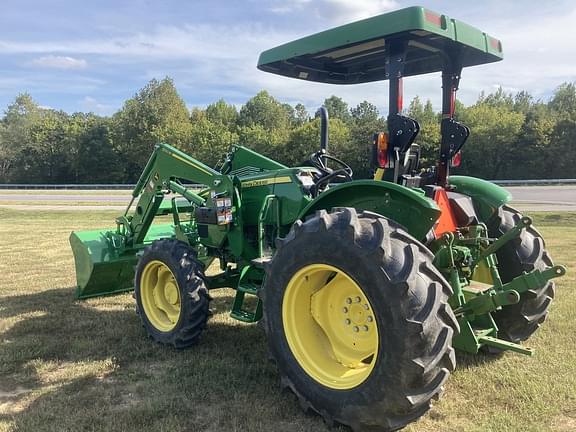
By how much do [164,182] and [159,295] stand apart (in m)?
1.32

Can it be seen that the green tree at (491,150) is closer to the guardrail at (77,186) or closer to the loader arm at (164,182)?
the guardrail at (77,186)

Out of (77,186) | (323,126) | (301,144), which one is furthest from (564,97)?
(323,126)

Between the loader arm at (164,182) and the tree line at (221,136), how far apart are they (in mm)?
20865

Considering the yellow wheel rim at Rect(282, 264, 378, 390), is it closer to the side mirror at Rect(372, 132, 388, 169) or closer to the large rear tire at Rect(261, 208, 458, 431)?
the large rear tire at Rect(261, 208, 458, 431)

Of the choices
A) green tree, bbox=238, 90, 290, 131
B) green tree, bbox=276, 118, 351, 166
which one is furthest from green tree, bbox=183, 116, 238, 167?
green tree, bbox=238, 90, 290, 131

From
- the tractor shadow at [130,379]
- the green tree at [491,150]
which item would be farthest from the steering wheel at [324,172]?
the green tree at [491,150]

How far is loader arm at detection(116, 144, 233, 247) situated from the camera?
17.1ft

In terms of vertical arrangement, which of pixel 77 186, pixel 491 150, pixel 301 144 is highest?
pixel 301 144

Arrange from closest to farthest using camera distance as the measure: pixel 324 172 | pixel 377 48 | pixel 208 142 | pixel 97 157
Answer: pixel 377 48
pixel 324 172
pixel 208 142
pixel 97 157

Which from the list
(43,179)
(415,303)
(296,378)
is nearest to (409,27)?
(415,303)

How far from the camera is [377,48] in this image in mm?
3932

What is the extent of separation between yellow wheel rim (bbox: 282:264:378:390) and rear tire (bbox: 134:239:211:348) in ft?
4.66

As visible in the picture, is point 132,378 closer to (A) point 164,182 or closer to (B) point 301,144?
(A) point 164,182

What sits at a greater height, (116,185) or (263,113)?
(263,113)
